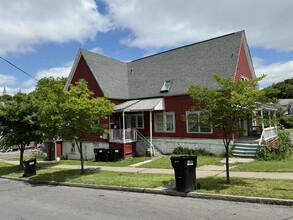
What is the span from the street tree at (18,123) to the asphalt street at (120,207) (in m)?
6.56

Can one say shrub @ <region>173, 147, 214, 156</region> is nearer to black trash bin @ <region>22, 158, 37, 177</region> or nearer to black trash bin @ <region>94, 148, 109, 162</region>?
black trash bin @ <region>94, 148, 109, 162</region>

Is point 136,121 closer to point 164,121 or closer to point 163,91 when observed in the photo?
point 164,121

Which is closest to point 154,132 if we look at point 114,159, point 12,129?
point 114,159

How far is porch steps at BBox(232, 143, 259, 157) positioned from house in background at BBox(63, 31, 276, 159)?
0.70 feet

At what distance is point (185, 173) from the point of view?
7.53 metres

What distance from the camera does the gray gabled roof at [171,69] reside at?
16984 millimetres

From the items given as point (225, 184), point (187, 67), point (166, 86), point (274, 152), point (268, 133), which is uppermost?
point (187, 67)

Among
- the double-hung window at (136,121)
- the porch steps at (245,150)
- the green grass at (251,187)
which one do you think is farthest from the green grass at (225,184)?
the double-hung window at (136,121)

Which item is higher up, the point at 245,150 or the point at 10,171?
the point at 245,150

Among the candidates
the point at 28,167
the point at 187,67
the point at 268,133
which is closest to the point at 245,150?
the point at 268,133

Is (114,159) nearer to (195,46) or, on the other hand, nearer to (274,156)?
(274,156)

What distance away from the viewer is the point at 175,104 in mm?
17609

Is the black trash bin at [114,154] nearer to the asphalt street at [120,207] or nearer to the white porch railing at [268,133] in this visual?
the asphalt street at [120,207]

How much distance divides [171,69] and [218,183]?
13.0 m
